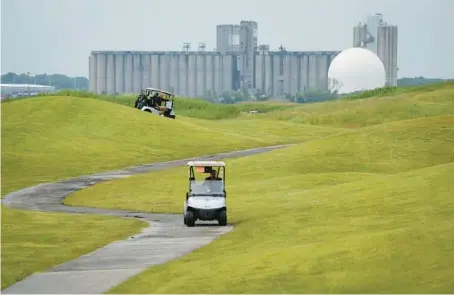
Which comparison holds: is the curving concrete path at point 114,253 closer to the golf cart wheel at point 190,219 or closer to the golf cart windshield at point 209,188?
the golf cart wheel at point 190,219

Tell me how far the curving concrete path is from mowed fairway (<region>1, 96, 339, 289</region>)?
86.4 inches

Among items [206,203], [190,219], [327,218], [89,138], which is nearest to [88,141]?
[89,138]

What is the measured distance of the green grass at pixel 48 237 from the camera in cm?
3278

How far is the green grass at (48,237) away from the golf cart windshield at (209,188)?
2.31 meters

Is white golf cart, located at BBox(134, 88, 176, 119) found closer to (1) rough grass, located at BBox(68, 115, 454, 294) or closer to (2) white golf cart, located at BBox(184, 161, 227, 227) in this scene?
(1) rough grass, located at BBox(68, 115, 454, 294)

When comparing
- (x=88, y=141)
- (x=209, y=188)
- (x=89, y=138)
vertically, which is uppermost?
(x=209, y=188)

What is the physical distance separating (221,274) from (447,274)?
18.2ft

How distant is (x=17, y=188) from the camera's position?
2640 inches

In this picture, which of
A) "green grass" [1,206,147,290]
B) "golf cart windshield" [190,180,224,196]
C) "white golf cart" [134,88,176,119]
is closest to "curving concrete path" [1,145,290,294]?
"green grass" [1,206,147,290]

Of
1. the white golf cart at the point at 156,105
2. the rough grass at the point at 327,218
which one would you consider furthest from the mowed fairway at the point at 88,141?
the rough grass at the point at 327,218

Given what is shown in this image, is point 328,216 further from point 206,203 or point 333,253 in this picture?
point 333,253

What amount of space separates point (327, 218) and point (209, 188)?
4.51 meters

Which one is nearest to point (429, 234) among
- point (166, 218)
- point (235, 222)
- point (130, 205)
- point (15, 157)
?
point (235, 222)

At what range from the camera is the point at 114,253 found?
35312mm
